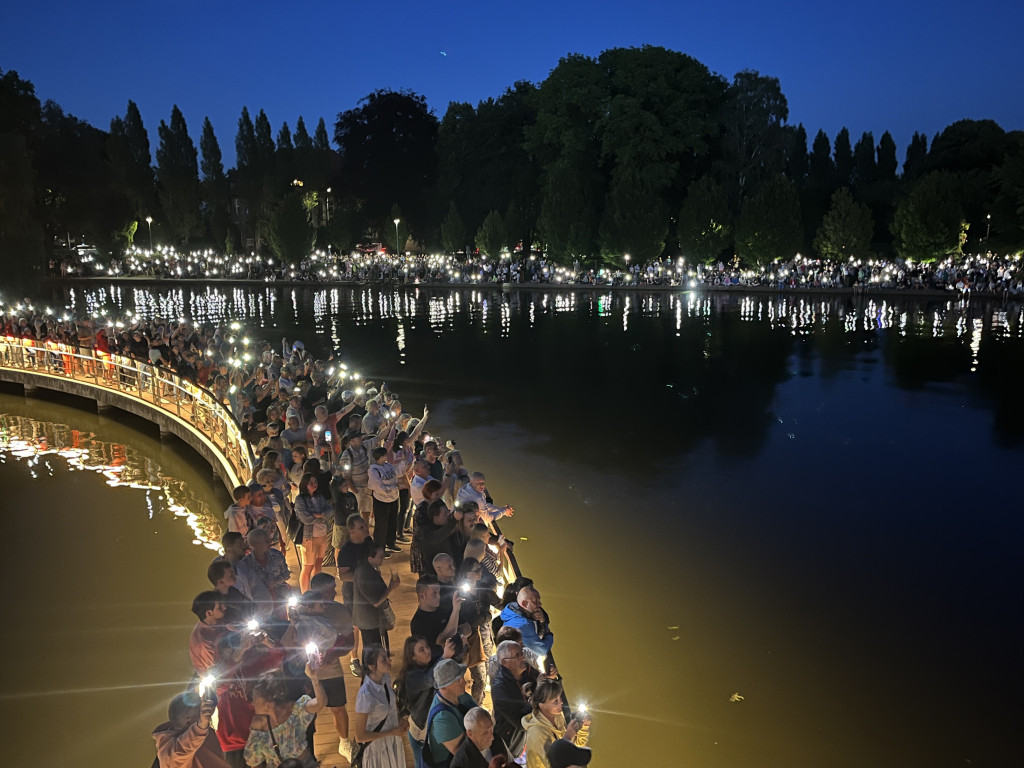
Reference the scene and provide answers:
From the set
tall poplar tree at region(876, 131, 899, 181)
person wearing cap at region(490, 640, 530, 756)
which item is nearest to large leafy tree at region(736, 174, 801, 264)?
tall poplar tree at region(876, 131, 899, 181)

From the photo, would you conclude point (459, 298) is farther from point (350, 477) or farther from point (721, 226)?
point (350, 477)

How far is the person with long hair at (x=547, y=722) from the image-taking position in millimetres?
4820

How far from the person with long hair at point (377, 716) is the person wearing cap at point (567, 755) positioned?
1083 mm

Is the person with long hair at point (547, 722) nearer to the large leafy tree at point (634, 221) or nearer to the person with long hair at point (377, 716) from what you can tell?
the person with long hair at point (377, 716)

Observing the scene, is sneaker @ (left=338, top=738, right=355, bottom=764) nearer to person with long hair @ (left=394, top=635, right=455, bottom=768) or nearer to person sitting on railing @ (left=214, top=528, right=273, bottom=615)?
person with long hair @ (left=394, top=635, right=455, bottom=768)

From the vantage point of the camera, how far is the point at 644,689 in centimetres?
768

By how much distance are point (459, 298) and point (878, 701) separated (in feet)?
160

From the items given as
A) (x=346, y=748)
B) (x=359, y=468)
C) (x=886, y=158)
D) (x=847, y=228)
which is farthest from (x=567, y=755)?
(x=886, y=158)

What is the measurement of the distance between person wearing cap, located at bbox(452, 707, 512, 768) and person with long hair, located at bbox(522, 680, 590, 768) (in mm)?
474

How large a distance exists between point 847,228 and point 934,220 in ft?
20.5

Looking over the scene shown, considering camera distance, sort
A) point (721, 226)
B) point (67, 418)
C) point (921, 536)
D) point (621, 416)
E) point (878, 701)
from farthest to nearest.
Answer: point (721, 226) → point (67, 418) → point (621, 416) → point (921, 536) → point (878, 701)

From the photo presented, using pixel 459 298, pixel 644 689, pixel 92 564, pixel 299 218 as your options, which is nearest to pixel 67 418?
pixel 92 564

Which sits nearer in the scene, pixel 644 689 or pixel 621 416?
pixel 644 689

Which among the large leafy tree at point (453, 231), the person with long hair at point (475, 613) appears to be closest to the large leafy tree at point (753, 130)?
the large leafy tree at point (453, 231)
